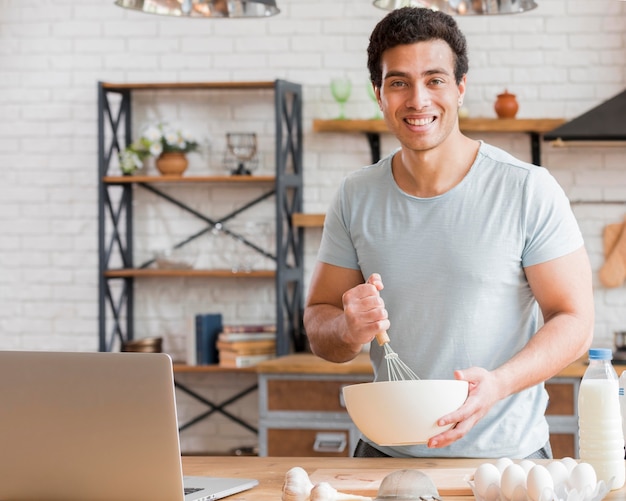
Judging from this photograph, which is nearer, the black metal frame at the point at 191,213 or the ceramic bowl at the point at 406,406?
the ceramic bowl at the point at 406,406

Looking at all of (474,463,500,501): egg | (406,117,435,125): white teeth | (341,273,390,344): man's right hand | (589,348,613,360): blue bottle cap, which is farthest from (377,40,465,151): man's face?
(474,463,500,501): egg

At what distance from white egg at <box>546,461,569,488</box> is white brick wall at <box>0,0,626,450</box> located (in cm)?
316

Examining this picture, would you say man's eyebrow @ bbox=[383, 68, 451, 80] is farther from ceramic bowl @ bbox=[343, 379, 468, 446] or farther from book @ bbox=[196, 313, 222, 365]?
book @ bbox=[196, 313, 222, 365]

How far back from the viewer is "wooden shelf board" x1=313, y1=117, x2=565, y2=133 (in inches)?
172

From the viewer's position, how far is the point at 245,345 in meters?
4.38

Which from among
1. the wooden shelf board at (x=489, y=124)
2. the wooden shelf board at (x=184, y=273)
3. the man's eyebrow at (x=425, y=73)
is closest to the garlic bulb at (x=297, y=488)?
the man's eyebrow at (x=425, y=73)

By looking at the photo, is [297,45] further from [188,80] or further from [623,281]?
[623,281]

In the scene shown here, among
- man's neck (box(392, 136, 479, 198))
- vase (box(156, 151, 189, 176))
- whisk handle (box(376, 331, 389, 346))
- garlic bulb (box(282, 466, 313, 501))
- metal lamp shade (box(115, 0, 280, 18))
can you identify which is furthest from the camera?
vase (box(156, 151, 189, 176))

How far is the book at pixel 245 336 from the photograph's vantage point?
439 centimetres

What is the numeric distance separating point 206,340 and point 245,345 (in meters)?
0.21

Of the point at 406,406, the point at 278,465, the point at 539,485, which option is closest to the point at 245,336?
the point at 278,465

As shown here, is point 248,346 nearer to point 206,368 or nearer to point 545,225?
point 206,368

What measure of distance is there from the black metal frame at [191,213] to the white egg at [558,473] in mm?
2940

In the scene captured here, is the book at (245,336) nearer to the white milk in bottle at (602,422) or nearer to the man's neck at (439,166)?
the man's neck at (439,166)
